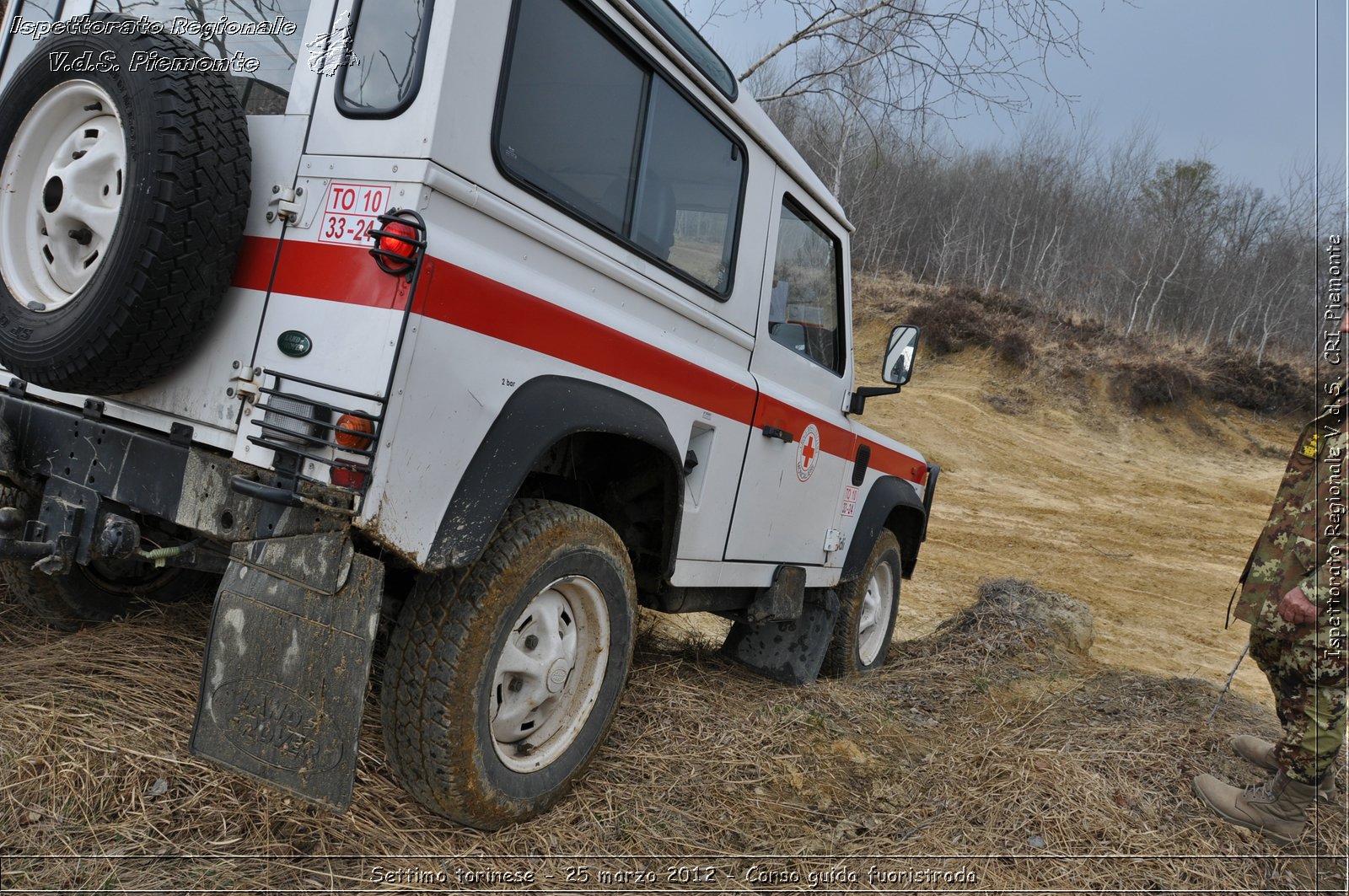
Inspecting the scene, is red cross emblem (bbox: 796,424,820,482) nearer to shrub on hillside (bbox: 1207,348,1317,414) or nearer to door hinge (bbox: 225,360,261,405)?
door hinge (bbox: 225,360,261,405)

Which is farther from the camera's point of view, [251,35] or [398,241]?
[251,35]

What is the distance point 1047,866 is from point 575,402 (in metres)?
2.08

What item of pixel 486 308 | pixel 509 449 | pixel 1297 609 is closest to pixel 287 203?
pixel 486 308

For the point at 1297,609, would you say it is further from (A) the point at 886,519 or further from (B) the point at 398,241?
(B) the point at 398,241

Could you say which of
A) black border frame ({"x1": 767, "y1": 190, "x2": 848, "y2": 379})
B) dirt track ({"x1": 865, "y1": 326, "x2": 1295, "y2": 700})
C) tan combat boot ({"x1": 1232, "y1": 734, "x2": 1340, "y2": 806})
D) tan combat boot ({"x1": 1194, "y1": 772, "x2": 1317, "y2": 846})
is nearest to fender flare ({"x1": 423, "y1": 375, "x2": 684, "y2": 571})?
black border frame ({"x1": 767, "y1": 190, "x2": 848, "y2": 379})

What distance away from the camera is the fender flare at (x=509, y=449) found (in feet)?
7.00

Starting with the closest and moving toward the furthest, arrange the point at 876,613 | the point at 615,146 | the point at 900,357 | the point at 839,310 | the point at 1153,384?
the point at 615,146, the point at 900,357, the point at 839,310, the point at 876,613, the point at 1153,384

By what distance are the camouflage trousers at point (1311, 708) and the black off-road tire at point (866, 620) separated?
2.02m

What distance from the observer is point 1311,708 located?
117 inches

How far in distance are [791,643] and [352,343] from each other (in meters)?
3.05

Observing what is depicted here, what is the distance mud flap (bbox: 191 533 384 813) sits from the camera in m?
1.99

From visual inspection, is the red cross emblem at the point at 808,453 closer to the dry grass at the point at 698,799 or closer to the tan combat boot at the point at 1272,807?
the dry grass at the point at 698,799

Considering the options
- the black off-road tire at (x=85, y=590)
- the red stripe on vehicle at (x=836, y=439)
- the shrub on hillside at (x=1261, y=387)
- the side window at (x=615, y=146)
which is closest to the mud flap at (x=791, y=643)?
the red stripe on vehicle at (x=836, y=439)

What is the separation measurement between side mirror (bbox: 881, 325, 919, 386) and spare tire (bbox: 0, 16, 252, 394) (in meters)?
3.09
